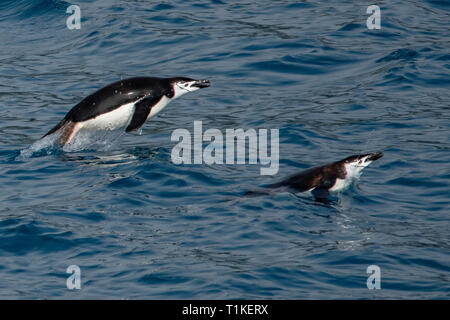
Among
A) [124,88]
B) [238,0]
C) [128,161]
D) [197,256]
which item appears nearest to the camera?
[197,256]

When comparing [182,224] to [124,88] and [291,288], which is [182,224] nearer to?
[291,288]

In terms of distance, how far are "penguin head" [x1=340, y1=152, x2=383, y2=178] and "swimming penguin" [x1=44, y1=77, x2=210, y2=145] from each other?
3.41 metres

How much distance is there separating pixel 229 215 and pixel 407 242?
2.11 metres

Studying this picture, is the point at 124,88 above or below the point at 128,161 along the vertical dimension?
above

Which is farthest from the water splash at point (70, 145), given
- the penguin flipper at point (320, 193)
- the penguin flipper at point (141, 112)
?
the penguin flipper at point (320, 193)

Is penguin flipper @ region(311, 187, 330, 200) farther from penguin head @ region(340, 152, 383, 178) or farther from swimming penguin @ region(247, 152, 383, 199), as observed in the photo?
penguin head @ region(340, 152, 383, 178)

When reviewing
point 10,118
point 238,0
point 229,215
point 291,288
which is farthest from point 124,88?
point 238,0

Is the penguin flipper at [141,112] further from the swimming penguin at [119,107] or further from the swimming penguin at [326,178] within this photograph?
the swimming penguin at [326,178]

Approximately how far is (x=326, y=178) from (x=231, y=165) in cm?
187

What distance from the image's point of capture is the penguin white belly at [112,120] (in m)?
13.8

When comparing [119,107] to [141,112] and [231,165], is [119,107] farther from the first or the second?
[231,165]

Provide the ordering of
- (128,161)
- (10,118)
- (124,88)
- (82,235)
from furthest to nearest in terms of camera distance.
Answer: (10,118)
(124,88)
(128,161)
(82,235)

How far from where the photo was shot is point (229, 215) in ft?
35.9

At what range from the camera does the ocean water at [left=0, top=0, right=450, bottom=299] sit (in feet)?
30.7
